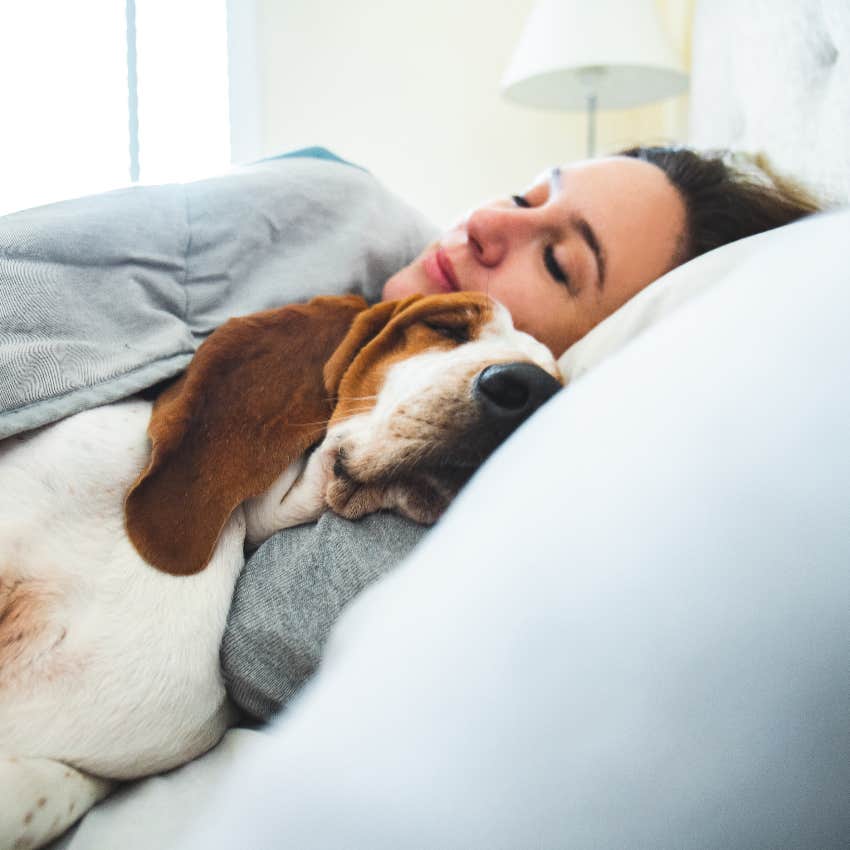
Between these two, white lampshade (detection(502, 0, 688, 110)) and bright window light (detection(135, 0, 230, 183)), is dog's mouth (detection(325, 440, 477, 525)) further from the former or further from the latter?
bright window light (detection(135, 0, 230, 183))

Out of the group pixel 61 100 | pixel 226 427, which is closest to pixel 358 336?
pixel 226 427

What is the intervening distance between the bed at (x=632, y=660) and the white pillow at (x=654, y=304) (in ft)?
1.34

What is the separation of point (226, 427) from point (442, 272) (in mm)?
561

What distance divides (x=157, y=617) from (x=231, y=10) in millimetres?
3408

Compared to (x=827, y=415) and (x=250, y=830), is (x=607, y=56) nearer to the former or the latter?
(x=827, y=415)

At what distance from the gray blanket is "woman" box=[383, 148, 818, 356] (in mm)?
185

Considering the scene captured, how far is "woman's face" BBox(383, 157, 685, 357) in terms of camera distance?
117 cm

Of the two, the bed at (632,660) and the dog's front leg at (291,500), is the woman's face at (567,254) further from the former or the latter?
the bed at (632,660)

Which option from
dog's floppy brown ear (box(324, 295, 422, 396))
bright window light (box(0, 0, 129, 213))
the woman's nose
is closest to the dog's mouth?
dog's floppy brown ear (box(324, 295, 422, 396))

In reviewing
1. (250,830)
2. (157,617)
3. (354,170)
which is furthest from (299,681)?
(354,170)

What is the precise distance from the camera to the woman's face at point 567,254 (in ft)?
3.82

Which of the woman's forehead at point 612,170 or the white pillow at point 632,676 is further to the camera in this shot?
the woman's forehead at point 612,170

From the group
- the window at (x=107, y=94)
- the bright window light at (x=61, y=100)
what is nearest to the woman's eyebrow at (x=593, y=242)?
the window at (x=107, y=94)

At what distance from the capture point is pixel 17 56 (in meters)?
2.72
